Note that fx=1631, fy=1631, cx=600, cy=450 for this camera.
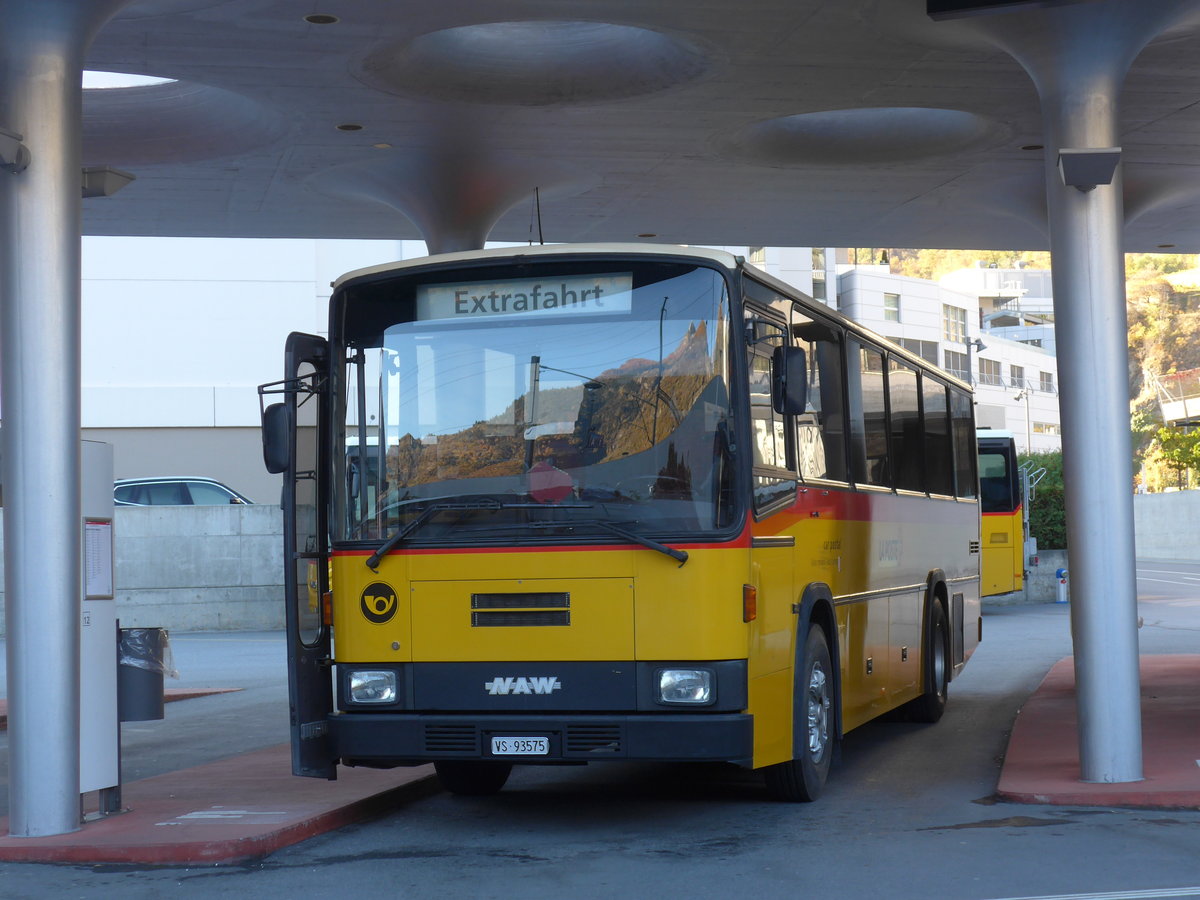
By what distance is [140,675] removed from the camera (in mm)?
10164

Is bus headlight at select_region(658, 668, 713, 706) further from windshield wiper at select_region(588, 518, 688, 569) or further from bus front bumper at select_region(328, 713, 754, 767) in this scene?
windshield wiper at select_region(588, 518, 688, 569)

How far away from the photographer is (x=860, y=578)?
11.8 m

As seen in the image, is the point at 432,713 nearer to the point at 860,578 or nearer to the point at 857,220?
the point at 860,578

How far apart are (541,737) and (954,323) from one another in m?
87.4

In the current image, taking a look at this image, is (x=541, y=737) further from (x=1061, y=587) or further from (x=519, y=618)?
(x=1061, y=587)

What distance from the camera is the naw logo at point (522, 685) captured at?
29.3 ft

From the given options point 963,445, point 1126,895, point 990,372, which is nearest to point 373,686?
point 1126,895

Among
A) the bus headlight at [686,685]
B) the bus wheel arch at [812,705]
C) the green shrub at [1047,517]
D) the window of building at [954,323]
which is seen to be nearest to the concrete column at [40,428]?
the bus headlight at [686,685]

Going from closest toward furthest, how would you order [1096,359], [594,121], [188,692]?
[1096,359]
[594,121]
[188,692]

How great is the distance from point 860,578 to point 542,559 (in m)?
3.63

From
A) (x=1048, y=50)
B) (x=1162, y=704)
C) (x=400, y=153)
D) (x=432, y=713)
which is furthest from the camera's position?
(x=400, y=153)

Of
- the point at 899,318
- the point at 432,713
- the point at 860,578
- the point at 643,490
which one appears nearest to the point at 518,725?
the point at 432,713

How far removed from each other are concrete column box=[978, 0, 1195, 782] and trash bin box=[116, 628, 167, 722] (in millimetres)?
5738

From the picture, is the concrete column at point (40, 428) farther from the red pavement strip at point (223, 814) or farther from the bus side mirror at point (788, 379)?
the bus side mirror at point (788, 379)
